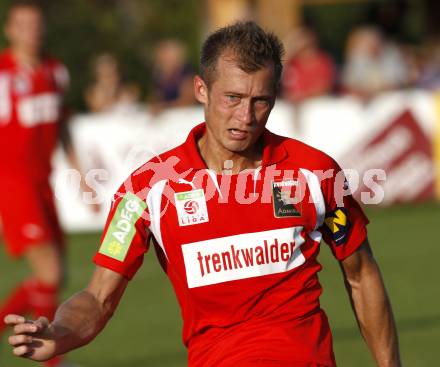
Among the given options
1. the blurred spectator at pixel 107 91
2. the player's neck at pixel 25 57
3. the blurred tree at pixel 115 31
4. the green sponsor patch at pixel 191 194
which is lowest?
the green sponsor patch at pixel 191 194

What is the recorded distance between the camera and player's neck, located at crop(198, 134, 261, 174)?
15.4ft

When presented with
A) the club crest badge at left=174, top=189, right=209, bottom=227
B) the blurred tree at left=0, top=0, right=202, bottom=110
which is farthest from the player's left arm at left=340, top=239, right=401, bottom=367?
the blurred tree at left=0, top=0, right=202, bottom=110

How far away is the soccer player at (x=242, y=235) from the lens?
4.47 m

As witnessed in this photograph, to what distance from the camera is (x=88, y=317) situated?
14.6ft

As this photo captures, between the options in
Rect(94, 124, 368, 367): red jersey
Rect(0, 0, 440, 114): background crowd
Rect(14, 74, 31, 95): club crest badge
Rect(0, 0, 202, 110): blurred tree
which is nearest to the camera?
Rect(94, 124, 368, 367): red jersey

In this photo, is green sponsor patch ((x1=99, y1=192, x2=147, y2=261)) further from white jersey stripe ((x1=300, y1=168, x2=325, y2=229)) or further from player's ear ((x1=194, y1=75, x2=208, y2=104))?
white jersey stripe ((x1=300, y1=168, x2=325, y2=229))

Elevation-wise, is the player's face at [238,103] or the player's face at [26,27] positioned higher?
the player's face at [26,27]

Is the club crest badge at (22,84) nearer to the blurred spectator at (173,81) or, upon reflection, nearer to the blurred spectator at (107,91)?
the blurred spectator at (173,81)

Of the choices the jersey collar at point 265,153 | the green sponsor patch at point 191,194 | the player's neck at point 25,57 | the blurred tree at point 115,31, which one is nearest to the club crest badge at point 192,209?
the green sponsor patch at point 191,194

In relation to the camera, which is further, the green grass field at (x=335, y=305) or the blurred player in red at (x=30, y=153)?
the green grass field at (x=335, y=305)

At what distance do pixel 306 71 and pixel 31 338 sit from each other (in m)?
13.5

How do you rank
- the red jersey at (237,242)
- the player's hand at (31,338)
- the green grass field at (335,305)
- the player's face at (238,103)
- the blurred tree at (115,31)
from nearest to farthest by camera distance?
the player's hand at (31,338) → the player's face at (238,103) → the red jersey at (237,242) → the green grass field at (335,305) → the blurred tree at (115,31)

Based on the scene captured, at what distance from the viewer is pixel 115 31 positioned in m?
24.4

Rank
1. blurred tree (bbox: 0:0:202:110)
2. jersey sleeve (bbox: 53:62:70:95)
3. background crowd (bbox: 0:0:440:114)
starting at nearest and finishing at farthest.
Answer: jersey sleeve (bbox: 53:62:70:95)
background crowd (bbox: 0:0:440:114)
blurred tree (bbox: 0:0:202:110)
